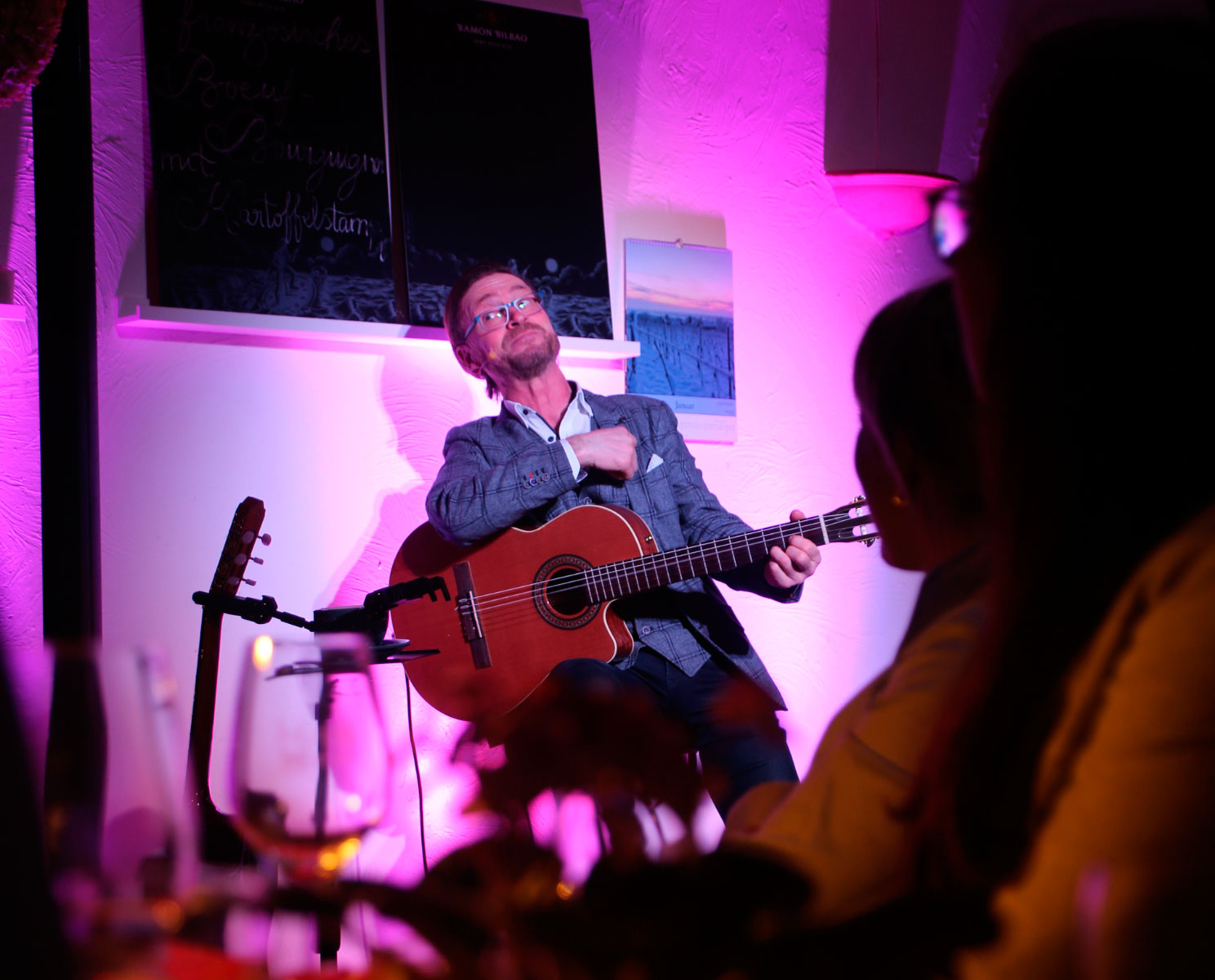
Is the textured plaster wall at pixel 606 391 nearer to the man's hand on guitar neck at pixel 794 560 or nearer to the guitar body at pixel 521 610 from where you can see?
the guitar body at pixel 521 610

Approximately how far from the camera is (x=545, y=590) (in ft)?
7.89

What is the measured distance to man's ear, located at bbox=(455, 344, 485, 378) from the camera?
2.76m

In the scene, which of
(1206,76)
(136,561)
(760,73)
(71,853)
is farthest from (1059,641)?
(760,73)

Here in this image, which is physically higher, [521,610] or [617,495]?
[617,495]

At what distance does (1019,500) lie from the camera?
0.61 metres

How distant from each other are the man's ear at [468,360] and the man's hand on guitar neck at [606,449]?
1.48 ft

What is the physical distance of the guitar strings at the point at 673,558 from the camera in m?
2.35

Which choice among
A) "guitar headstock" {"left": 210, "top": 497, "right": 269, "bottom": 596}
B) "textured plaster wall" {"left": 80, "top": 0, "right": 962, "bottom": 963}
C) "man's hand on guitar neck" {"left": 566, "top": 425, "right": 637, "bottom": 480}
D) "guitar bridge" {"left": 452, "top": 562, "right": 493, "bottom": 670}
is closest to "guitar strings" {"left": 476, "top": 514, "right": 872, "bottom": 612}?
"guitar bridge" {"left": 452, "top": 562, "right": 493, "bottom": 670}

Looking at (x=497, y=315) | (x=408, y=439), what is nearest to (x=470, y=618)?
(x=408, y=439)

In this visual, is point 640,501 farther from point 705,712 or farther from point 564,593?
point 705,712

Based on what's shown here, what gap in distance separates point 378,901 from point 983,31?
13.9ft

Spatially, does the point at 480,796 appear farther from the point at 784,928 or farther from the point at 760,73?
the point at 760,73

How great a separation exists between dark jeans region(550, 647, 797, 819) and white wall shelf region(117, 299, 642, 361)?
111cm

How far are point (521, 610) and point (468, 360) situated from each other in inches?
31.2
